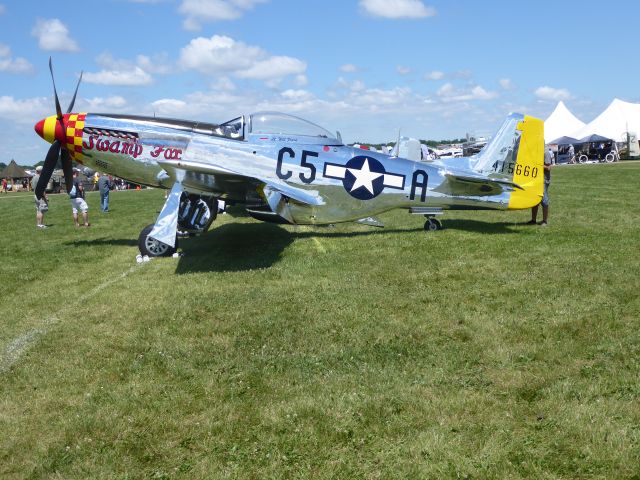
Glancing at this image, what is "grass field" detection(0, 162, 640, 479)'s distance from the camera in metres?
3.19

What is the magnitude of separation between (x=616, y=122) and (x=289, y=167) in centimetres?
4940

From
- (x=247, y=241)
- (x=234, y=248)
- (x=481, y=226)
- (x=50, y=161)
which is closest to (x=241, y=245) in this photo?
(x=234, y=248)

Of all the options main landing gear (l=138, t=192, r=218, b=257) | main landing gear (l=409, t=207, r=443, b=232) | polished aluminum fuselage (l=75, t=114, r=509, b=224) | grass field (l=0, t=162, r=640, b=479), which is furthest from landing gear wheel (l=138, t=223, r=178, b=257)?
main landing gear (l=409, t=207, r=443, b=232)

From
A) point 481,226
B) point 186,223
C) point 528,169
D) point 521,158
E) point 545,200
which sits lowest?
point 481,226

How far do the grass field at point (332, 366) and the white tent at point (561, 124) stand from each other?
163 feet

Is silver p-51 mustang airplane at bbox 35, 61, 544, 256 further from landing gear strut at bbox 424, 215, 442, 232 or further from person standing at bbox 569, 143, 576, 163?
person standing at bbox 569, 143, 576, 163

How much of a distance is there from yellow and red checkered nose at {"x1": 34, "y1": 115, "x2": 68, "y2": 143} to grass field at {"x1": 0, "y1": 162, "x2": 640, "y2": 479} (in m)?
2.80

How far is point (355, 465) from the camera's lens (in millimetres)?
3094

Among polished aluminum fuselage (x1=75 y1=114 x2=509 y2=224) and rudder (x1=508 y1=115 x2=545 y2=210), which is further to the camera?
rudder (x1=508 y1=115 x2=545 y2=210)

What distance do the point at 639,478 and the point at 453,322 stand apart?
8.54 ft

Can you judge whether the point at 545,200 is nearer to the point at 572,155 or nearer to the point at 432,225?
the point at 432,225

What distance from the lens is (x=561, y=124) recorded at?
54.2 metres

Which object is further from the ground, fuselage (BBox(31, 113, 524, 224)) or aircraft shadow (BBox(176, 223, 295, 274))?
fuselage (BBox(31, 113, 524, 224))

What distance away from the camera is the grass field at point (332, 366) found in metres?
3.19
